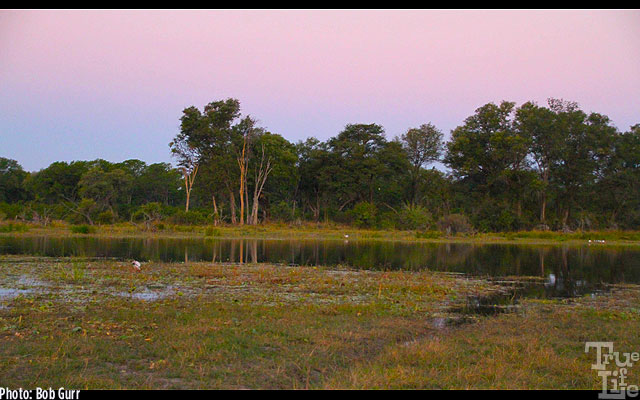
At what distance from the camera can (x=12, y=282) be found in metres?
12.9

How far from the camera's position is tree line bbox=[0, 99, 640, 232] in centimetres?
5016

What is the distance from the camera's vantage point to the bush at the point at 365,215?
168 feet

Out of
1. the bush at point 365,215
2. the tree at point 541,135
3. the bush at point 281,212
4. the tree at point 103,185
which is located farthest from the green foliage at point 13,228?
the tree at point 541,135

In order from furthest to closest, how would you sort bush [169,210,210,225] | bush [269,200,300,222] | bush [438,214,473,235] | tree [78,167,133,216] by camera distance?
tree [78,167,133,216], bush [269,200,300,222], bush [169,210,210,225], bush [438,214,473,235]

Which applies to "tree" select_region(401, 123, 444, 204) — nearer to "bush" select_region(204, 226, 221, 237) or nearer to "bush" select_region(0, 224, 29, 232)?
"bush" select_region(204, 226, 221, 237)

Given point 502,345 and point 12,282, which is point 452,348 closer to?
point 502,345

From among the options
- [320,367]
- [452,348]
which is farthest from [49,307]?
[452,348]

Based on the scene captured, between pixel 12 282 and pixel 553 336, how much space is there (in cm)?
1267

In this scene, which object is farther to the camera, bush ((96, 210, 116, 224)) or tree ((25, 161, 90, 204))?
tree ((25, 161, 90, 204))

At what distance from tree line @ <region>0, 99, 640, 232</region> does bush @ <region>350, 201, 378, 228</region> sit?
119 mm

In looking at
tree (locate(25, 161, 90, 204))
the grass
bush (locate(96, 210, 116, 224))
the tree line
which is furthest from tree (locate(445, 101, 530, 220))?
tree (locate(25, 161, 90, 204))

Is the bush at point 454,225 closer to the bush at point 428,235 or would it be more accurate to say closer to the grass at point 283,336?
→ the bush at point 428,235

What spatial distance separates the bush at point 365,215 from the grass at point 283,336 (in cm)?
3719

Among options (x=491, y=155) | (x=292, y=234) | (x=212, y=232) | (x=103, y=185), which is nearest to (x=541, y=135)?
(x=491, y=155)
